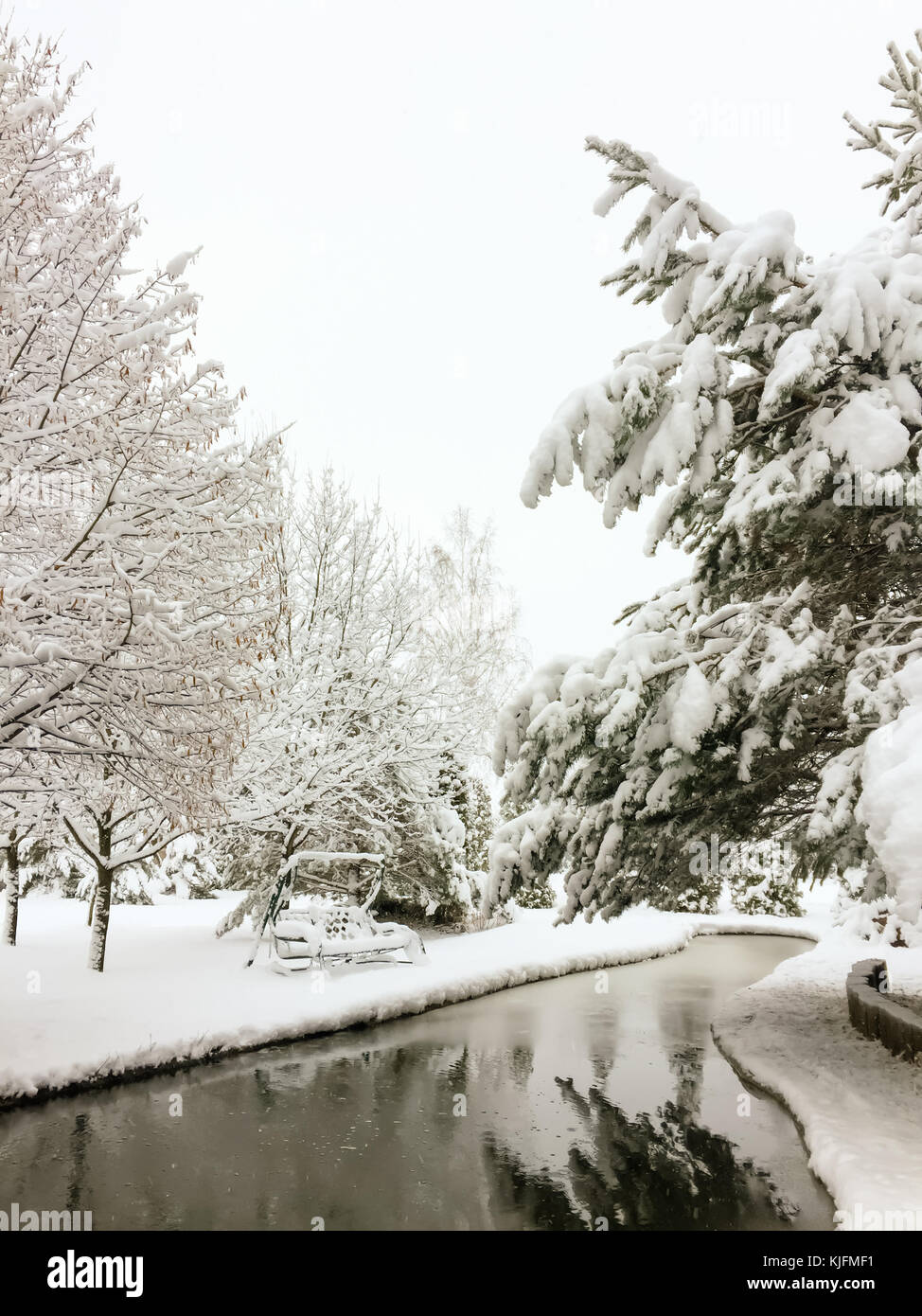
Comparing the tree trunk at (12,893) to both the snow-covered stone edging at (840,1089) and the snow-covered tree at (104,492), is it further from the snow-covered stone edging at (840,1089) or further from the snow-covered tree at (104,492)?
the snow-covered stone edging at (840,1089)

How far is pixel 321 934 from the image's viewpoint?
561 inches

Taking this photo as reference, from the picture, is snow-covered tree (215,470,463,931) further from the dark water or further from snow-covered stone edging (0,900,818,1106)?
the dark water

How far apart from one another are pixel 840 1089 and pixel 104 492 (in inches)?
322

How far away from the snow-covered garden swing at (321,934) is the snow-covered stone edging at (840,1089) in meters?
5.60

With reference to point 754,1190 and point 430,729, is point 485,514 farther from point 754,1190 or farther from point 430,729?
point 754,1190

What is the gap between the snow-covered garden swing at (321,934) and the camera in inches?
554

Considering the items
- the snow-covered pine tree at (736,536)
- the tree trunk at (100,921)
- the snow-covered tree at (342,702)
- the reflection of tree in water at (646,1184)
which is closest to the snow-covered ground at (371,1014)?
the tree trunk at (100,921)

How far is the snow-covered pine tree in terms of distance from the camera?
6773 millimetres

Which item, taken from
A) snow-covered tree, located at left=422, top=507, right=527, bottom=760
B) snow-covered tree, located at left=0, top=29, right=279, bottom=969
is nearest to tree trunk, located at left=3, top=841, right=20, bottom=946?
snow-covered tree, located at left=0, top=29, right=279, bottom=969

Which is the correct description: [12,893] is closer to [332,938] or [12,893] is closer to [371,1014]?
[332,938]

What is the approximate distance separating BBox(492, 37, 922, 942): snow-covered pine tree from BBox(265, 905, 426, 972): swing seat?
6.80 m

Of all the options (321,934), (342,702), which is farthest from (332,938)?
(342,702)
